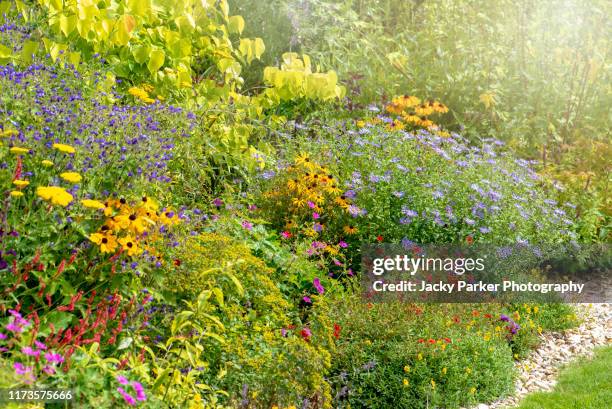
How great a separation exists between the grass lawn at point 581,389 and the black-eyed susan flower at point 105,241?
2.45 metres

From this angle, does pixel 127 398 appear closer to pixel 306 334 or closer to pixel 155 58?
pixel 306 334

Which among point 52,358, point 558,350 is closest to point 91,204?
point 52,358

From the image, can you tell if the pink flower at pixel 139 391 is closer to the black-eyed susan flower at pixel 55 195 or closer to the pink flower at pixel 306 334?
the black-eyed susan flower at pixel 55 195

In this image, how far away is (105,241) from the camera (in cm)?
322

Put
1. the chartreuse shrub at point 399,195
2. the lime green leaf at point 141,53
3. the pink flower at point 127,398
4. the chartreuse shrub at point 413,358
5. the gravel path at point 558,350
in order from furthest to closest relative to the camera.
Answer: the chartreuse shrub at point 399,195 < the lime green leaf at point 141,53 < the gravel path at point 558,350 < the chartreuse shrub at point 413,358 < the pink flower at point 127,398

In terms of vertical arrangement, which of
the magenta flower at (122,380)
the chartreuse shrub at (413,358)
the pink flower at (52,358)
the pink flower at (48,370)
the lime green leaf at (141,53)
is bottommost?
the chartreuse shrub at (413,358)

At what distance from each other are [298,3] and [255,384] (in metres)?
5.57

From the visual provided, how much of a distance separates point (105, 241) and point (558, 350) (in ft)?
11.0

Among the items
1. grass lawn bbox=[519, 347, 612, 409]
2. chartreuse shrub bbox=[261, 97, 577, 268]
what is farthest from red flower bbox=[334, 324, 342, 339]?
grass lawn bbox=[519, 347, 612, 409]

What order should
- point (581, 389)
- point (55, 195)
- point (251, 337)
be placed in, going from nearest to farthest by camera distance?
point (55, 195)
point (251, 337)
point (581, 389)

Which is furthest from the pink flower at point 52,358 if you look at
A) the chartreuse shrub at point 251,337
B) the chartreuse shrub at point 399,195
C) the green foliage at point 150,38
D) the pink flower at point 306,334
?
the chartreuse shrub at point 399,195

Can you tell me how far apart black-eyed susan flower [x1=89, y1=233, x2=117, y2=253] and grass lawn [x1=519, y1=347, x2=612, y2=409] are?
2.45 meters

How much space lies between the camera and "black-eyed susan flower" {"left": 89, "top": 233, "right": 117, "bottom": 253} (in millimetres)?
3162

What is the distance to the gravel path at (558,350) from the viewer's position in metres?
4.79
